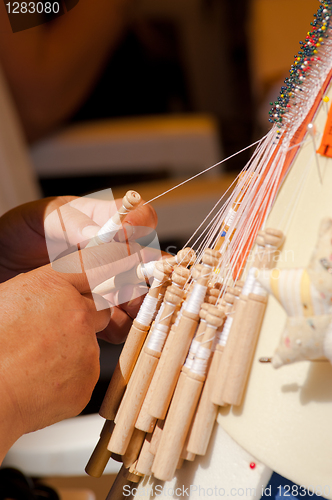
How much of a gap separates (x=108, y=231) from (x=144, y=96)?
156cm

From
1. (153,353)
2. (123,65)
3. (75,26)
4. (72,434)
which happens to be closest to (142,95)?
(123,65)

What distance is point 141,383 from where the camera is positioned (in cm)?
54

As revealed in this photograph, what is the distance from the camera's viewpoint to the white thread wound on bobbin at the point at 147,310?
1.89 feet

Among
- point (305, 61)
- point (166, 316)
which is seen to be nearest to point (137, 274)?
point (166, 316)

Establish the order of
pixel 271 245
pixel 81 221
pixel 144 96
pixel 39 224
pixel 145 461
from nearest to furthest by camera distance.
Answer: pixel 271 245 < pixel 145 461 < pixel 81 221 < pixel 39 224 < pixel 144 96

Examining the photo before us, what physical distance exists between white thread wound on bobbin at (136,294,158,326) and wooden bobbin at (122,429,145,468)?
15 centimetres

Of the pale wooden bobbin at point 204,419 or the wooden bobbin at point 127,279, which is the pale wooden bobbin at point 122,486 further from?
the wooden bobbin at point 127,279

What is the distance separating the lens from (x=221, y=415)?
49cm

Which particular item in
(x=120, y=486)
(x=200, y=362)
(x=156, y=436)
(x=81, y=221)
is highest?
(x=81, y=221)

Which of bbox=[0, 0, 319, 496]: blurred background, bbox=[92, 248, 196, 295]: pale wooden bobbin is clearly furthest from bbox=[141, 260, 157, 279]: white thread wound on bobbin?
bbox=[0, 0, 319, 496]: blurred background

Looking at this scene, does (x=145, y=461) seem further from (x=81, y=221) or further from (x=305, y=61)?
(x=305, y=61)

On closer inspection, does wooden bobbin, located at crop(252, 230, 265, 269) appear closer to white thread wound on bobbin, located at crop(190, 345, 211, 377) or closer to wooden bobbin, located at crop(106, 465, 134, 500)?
white thread wound on bobbin, located at crop(190, 345, 211, 377)

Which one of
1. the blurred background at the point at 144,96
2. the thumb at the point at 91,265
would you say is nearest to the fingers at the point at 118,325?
the thumb at the point at 91,265

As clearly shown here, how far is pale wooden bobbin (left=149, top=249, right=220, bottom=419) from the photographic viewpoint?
51 cm
